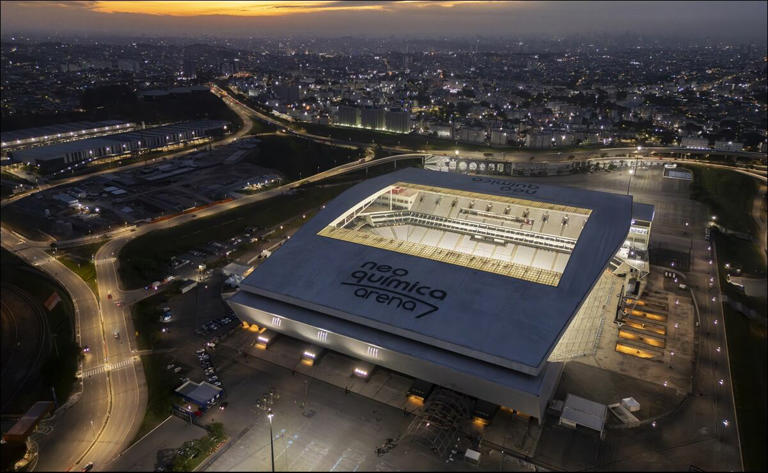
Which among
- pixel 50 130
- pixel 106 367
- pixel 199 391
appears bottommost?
pixel 106 367

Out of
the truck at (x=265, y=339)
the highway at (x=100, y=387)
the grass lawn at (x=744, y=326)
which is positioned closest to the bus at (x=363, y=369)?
the truck at (x=265, y=339)

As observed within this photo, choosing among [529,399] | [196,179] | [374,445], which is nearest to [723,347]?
[529,399]

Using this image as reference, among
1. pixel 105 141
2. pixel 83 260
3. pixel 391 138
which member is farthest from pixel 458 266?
pixel 105 141

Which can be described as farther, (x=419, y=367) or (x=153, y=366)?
(x=153, y=366)

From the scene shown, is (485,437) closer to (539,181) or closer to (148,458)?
(148,458)

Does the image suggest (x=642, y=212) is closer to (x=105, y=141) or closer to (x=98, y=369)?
(x=98, y=369)

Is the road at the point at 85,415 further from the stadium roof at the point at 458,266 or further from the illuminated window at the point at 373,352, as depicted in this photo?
the illuminated window at the point at 373,352
